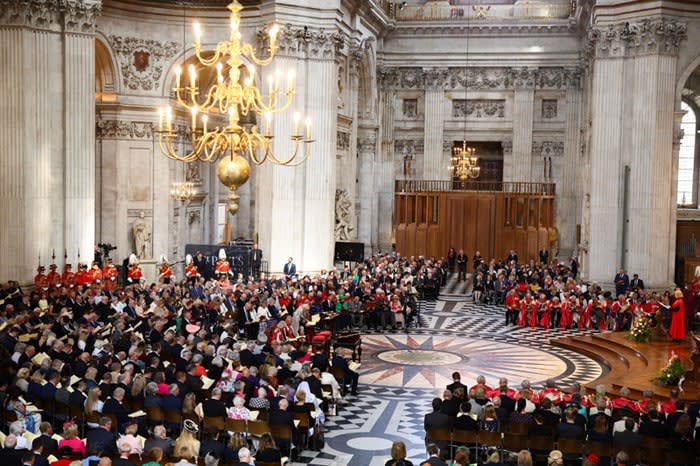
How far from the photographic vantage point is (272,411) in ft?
39.7

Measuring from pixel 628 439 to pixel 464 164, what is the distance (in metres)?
25.3

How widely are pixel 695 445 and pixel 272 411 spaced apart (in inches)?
236

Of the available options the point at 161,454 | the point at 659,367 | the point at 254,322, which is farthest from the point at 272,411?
the point at 659,367

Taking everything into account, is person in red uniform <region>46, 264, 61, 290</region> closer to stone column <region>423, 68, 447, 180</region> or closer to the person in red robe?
the person in red robe

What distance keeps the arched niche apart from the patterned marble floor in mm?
12740

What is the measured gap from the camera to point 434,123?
1582 inches

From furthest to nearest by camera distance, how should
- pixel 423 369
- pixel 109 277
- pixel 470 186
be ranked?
pixel 470 186 < pixel 109 277 < pixel 423 369

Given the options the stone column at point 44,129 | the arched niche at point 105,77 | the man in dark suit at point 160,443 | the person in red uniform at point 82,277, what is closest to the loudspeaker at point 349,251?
the arched niche at point 105,77

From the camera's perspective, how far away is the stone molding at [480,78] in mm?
39031

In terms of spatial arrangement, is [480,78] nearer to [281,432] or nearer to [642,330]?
[642,330]

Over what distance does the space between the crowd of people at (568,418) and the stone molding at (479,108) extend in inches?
1096

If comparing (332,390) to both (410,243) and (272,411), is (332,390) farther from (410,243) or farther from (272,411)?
(410,243)

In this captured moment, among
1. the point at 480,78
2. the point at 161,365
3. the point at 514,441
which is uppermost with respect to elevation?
the point at 480,78

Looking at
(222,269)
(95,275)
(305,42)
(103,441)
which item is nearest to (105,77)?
(305,42)
